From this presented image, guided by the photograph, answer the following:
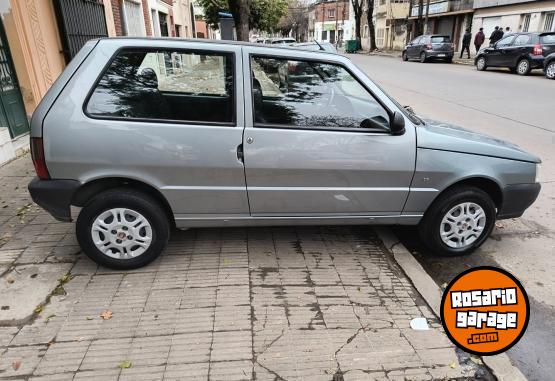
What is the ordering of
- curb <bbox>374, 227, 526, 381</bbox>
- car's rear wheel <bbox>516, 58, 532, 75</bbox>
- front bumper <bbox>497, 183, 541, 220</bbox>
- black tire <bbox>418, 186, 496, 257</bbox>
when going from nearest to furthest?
curb <bbox>374, 227, 526, 381</bbox>
black tire <bbox>418, 186, 496, 257</bbox>
front bumper <bbox>497, 183, 541, 220</bbox>
car's rear wheel <bbox>516, 58, 532, 75</bbox>

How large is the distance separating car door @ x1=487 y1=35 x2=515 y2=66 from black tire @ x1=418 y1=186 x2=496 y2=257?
16943 mm

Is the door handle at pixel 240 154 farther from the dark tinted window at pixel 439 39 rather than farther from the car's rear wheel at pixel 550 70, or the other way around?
the dark tinted window at pixel 439 39

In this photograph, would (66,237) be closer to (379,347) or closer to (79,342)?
(79,342)

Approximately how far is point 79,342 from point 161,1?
19.5 metres

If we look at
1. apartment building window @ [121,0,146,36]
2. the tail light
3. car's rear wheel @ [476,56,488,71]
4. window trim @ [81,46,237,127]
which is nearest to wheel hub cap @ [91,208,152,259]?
the tail light

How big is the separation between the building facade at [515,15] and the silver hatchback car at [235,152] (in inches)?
1056

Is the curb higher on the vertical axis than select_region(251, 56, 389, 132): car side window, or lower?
lower

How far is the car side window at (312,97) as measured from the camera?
127 inches

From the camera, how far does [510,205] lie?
363 centimetres

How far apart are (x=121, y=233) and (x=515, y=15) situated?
31.2 m

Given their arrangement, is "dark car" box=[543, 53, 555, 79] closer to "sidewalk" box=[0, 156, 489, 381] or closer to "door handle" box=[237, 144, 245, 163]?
"sidewalk" box=[0, 156, 489, 381]

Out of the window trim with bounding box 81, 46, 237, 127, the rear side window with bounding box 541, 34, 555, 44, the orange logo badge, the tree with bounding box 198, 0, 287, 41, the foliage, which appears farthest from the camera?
the foliage

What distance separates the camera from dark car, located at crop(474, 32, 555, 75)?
624 inches

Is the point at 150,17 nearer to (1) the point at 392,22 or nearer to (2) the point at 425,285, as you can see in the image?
(2) the point at 425,285
